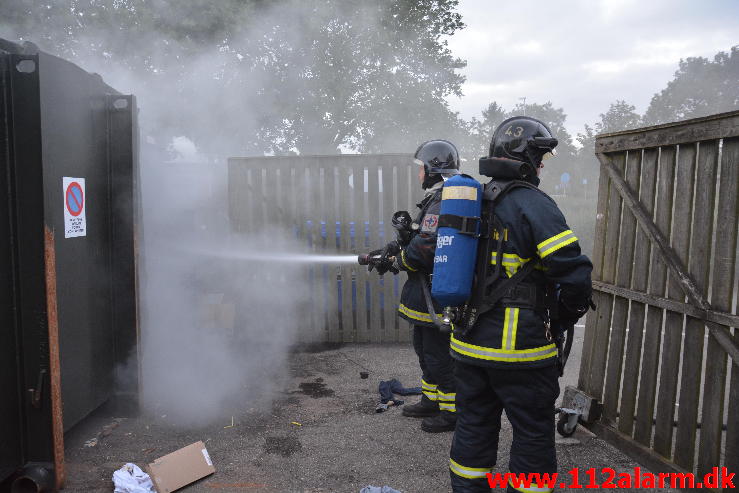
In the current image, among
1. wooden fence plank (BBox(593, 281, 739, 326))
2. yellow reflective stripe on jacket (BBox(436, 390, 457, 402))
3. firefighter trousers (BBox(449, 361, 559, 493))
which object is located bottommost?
yellow reflective stripe on jacket (BBox(436, 390, 457, 402))

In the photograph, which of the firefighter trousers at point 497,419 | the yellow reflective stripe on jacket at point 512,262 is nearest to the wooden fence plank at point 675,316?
the firefighter trousers at point 497,419

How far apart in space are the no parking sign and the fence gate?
3805 mm

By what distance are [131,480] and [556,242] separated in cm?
287

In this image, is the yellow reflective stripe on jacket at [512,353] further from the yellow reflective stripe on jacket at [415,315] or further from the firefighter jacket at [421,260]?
the yellow reflective stripe on jacket at [415,315]

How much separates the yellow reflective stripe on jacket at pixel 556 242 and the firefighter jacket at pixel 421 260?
1143mm

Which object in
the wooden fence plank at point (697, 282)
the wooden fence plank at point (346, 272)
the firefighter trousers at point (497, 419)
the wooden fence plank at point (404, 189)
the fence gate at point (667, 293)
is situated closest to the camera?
the firefighter trousers at point (497, 419)

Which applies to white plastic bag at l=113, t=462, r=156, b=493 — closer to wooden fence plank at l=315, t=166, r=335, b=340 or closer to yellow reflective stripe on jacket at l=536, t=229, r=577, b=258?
yellow reflective stripe on jacket at l=536, t=229, r=577, b=258

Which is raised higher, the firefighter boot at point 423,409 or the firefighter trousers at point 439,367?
Answer: the firefighter trousers at point 439,367

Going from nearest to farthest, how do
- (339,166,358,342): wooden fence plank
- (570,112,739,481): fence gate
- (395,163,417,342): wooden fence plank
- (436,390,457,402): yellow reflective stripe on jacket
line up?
(570,112,739,481): fence gate, (436,390,457,402): yellow reflective stripe on jacket, (395,163,417,342): wooden fence plank, (339,166,358,342): wooden fence plank

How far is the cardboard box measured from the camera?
10.2 ft

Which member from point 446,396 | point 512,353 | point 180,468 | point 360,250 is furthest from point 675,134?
point 360,250

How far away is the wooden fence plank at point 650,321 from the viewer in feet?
10.9

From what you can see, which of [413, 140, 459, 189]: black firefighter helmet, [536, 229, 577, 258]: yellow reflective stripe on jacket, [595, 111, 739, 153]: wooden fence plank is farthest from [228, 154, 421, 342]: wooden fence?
[536, 229, 577, 258]: yellow reflective stripe on jacket

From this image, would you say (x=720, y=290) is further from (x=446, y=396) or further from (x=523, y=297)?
(x=446, y=396)
